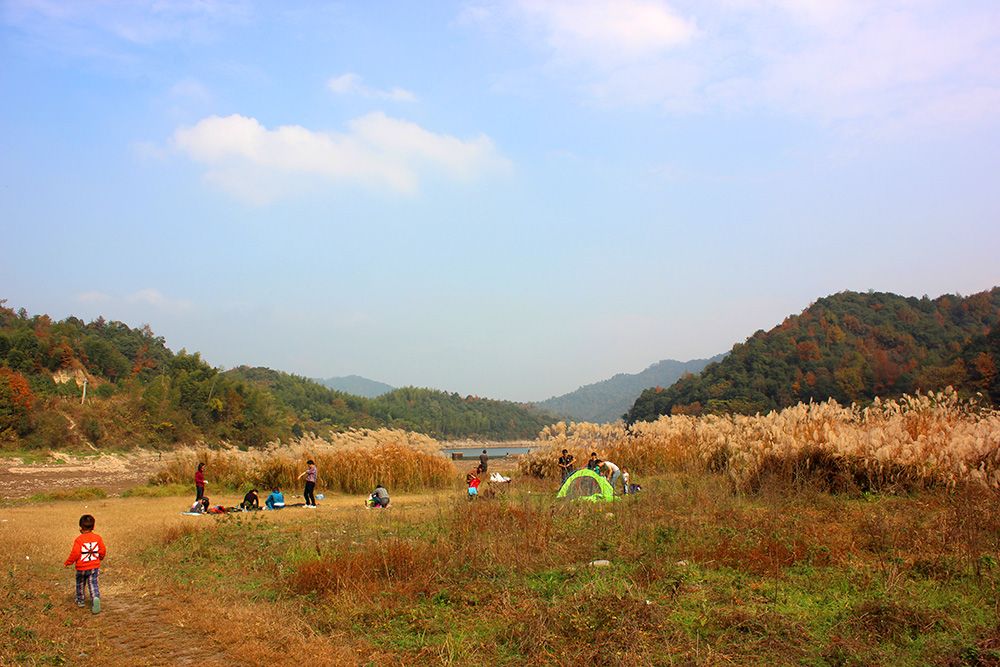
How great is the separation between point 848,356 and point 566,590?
61381 mm

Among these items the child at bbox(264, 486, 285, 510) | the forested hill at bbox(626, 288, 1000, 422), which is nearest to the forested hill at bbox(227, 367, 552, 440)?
the forested hill at bbox(626, 288, 1000, 422)

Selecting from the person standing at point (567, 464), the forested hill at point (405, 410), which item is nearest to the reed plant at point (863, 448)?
the person standing at point (567, 464)

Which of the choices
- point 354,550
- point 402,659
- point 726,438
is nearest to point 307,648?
point 402,659

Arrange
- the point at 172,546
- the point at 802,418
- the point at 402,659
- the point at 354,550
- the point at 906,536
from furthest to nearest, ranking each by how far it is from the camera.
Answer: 1. the point at 802,418
2. the point at 172,546
3. the point at 354,550
4. the point at 906,536
5. the point at 402,659

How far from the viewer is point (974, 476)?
1048 cm

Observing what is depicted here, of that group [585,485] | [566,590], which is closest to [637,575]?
[566,590]

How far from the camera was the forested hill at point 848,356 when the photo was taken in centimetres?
5204

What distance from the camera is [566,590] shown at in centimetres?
712

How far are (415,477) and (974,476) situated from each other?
1680 centimetres

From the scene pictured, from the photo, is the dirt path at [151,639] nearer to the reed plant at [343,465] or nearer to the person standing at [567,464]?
the person standing at [567,464]

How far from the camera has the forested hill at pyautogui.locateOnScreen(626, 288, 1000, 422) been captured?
52.0m

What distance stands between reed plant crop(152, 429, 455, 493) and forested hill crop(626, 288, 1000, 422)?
27.0 m

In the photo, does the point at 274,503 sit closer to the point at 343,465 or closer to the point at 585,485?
the point at 343,465

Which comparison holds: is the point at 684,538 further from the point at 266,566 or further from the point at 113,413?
the point at 113,413
